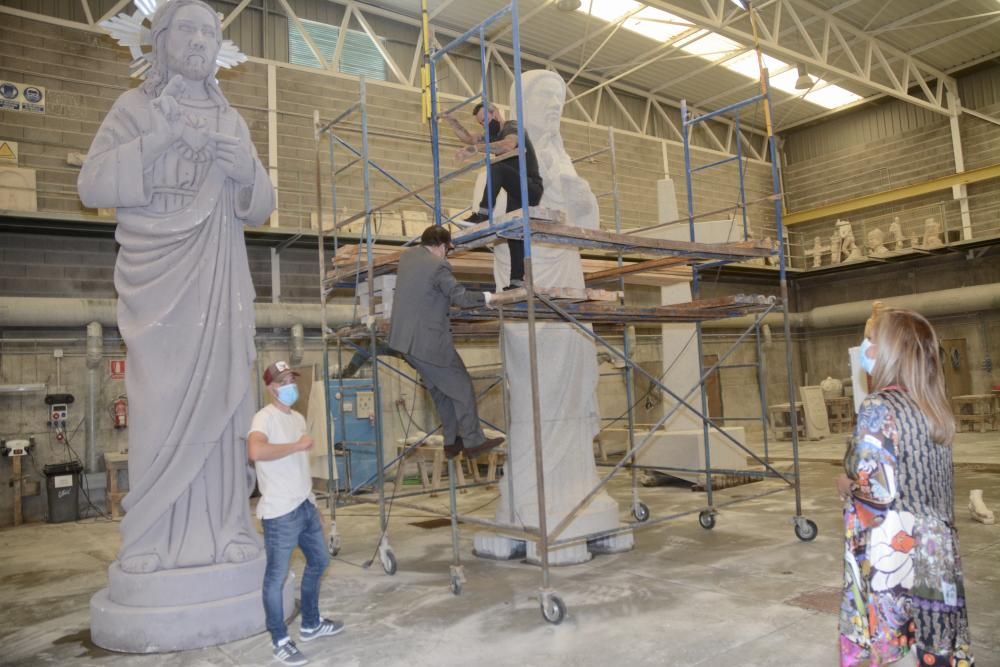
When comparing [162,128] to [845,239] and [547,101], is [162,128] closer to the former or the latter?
[547,101]

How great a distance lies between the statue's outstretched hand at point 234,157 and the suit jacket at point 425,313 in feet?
4.13

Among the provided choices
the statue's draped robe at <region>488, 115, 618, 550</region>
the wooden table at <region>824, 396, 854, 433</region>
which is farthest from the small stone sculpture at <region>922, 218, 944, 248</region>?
the statue's draped robe at <region>488, 115, 618, 550</region>

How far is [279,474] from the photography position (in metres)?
4.00

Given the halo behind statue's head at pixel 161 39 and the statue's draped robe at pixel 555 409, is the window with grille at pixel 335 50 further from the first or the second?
the halo behind statue's head at pixel 161 39

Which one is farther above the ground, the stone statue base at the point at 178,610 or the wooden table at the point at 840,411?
the wooden table at the point at 840,411

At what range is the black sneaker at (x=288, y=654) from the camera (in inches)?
162

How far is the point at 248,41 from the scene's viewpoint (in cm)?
1301

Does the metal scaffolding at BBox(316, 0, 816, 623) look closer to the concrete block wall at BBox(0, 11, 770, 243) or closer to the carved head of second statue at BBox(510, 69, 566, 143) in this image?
the carved head of second statue at BBox(510, 69, 566, 143)

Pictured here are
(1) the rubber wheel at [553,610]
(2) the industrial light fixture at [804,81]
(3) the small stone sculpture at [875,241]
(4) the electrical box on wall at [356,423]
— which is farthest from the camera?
(3) the small stone sculpture at [875,241]

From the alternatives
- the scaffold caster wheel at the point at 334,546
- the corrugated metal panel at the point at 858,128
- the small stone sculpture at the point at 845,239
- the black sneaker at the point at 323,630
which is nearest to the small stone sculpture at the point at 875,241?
the small stone sculpture at the point at 845,239

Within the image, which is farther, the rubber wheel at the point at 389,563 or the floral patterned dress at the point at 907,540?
the rubber wheel at the point at 389,563

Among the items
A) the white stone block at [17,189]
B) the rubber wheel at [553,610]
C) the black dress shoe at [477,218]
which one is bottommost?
the rubber wheel at [553,610]

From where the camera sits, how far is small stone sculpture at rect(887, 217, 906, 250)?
719 inches

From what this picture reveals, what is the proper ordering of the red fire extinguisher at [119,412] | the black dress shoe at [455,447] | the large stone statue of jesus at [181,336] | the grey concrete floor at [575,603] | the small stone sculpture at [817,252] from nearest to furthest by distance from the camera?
the grey concrete floor at [575,603]
the large stone statue of jesus at [181,336]
the black dress shoe at [455,447]
the red fire extinguisher at [119,412]
the small stone sculpture at [817,252]
